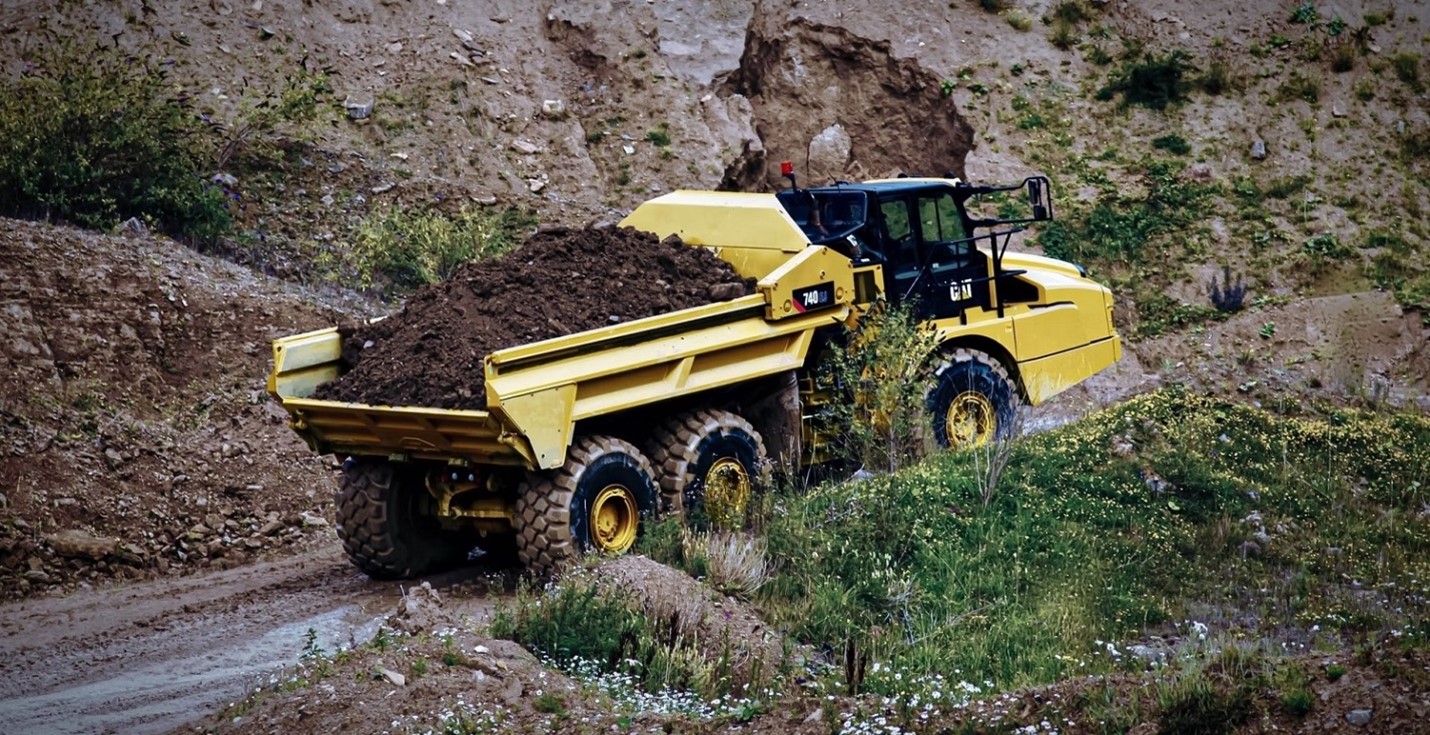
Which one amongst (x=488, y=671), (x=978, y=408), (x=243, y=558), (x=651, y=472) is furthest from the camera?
(x=978, y=408)

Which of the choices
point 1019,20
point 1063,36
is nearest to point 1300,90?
point 1063,36

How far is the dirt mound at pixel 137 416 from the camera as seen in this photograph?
1192cm

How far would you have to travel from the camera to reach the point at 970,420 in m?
13.1

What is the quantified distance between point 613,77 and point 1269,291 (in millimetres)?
8587

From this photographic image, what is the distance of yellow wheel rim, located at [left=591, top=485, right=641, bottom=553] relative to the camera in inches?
412

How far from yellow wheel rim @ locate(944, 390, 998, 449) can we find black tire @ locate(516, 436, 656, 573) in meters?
3.30

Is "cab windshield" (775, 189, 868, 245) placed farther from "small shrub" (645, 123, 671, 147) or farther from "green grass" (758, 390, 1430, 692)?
"small shrub" (645, 123, 671, 147)

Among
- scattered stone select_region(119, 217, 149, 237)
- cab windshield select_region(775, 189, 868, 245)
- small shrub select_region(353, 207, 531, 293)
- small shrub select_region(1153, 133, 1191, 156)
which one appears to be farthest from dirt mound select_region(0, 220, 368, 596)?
small shrub select_region(1153, 133, 1191, 156)

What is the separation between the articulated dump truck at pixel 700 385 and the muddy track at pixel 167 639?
671 mm

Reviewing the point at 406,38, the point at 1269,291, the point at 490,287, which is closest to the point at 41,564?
the point at 490,287

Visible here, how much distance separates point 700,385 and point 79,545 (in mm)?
4603

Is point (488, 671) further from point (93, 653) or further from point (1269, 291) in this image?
point (1269, 291)

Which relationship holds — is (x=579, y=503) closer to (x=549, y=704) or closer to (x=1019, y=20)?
(x=549, y=704)

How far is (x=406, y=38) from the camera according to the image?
67.7ft
